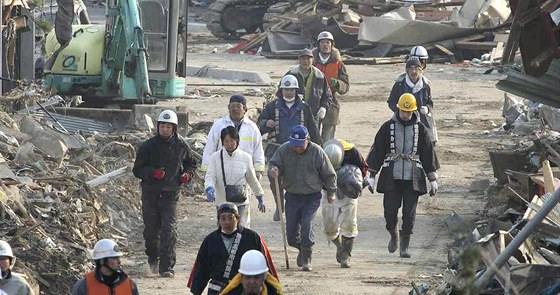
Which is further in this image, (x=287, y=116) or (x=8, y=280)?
(x=287, y=116)

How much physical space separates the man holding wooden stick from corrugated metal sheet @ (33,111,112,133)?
279 inches

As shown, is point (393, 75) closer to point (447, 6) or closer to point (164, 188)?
point (447, 6)

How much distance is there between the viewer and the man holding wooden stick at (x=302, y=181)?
14.2 m

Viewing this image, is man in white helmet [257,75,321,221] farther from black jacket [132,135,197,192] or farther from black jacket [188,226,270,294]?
black jacket [188,226,270,294]

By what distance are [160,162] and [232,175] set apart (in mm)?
737

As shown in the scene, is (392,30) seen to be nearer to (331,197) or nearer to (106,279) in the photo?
(331,197)

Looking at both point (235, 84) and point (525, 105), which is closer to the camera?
point (525, 105)

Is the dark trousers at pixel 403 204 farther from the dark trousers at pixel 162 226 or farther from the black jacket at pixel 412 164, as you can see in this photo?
the dark trousers at pixel 162 226

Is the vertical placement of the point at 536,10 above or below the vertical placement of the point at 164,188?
above

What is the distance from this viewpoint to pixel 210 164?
45.5ft

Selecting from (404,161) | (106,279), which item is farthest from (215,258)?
(404,161)

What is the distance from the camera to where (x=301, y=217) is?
14461 millimetres

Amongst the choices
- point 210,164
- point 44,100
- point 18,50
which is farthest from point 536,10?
point 18,50

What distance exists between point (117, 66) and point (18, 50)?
161 centimetres
